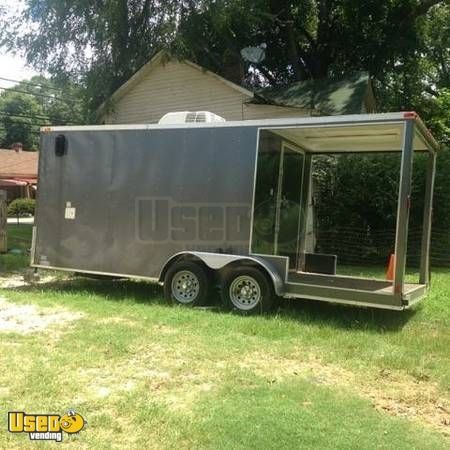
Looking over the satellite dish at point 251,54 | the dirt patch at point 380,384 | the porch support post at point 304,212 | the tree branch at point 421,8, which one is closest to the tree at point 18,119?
the satellite dish at point 251,54

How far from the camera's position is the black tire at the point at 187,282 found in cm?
833

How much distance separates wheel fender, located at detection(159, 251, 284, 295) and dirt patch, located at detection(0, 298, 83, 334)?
5.23 ft

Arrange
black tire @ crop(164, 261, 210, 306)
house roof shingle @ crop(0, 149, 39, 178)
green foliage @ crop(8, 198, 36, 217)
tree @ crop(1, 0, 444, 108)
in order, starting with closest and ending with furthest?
1. black tire @ crop(164, 261, 210, 306)
2. tree @ crop(1, 0, 444, 108)
3. green foliage @ crop(8, 198, 36, 217)
4. house roof shingle @ crop(0, 149, 39, 178)

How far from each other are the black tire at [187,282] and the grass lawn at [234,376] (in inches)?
12.3

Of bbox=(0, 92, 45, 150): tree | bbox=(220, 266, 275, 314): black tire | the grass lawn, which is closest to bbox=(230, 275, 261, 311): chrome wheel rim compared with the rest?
bbox=(220, 266, 275, 314): black tire

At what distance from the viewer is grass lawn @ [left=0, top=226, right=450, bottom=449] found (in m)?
4.09

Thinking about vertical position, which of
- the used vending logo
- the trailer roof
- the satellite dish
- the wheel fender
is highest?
the satellite dish

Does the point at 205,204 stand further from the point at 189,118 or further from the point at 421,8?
the point at 421,8

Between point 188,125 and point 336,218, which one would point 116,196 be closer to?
point 188,125

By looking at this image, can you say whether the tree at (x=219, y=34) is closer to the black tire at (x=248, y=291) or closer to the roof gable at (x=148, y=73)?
the roof gable at (x=148, y=73)

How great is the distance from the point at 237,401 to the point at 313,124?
4331mm

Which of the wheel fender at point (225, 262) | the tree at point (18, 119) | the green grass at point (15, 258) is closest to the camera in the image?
the wheel fender at point (225, 262)

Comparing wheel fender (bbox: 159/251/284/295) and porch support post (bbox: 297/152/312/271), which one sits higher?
porch support post (bbox: 297/152/312/271)

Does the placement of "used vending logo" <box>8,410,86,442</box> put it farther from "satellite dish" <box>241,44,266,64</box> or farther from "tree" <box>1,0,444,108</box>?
"satellite dish" <box>241,44,266,64</box>
